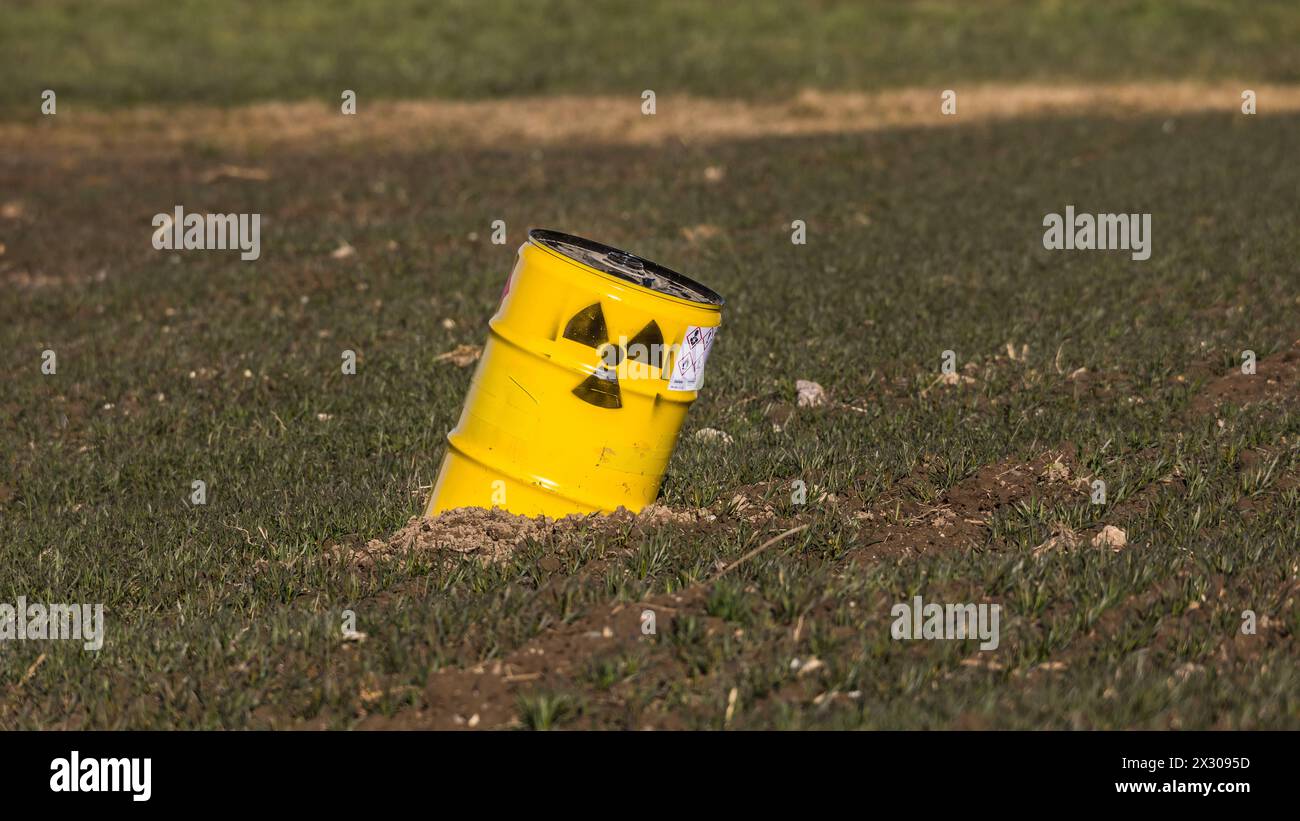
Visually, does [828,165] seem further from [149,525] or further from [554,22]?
[554,22]

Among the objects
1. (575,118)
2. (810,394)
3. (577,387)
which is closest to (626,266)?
(577,387)

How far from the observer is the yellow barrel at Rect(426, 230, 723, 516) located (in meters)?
5.16

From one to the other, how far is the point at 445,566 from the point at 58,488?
3.22 metres

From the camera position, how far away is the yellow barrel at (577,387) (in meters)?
5.16

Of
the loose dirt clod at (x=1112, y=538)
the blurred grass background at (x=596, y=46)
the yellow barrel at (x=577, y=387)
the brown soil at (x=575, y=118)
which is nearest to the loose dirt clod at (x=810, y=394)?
the yellow barrel at (x=577, y=387)

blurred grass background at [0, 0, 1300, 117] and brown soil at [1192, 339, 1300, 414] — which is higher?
blurred grass background at [0, 0, 1300, 117]

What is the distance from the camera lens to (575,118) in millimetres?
24953

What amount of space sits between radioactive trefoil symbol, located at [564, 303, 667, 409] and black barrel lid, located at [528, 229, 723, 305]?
24cm

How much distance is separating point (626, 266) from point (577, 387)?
64 cm

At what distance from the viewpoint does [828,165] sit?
61.1 feet

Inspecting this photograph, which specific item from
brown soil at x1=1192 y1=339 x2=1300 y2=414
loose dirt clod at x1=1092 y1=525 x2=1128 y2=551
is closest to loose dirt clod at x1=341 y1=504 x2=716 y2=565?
loose dirt clod at x1=1092 y1=525 x2=1128 y2=551

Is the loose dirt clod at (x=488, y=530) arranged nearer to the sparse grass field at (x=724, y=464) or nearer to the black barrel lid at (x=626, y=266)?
the sparse grass field at (x=724, y=464)

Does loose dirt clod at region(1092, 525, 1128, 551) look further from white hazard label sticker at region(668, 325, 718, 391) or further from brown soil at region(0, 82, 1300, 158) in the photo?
brown soil at region(0, 82, 1300, 158)

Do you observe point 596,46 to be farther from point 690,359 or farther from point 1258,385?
point 690,359
